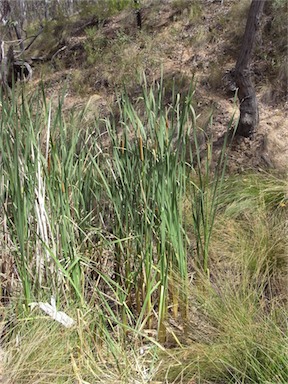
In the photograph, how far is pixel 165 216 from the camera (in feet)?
7.13

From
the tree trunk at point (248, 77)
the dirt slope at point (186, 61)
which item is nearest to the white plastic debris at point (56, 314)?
the dirt slope at point (186, 61)

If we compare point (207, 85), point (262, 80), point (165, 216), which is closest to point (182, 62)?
point (207, 85)

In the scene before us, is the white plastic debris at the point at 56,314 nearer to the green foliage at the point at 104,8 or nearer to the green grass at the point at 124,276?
the green grass at the point at 124,276

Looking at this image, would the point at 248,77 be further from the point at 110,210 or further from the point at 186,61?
the point at 110,210

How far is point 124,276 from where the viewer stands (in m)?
2.41

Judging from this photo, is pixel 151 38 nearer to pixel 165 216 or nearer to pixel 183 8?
pixel 183 8

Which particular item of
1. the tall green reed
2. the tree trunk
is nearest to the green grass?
the tall green reed

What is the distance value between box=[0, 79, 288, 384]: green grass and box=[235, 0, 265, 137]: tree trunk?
10.4ft

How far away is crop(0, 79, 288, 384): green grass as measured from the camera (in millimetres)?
1919

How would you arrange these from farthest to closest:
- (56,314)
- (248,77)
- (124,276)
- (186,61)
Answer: (186,61)
(248,77)
(124,276)
(56,314)

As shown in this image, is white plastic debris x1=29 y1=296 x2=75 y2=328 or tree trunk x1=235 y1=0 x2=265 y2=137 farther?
tree trunk x1=235 y1=0 x2=265 y2=137

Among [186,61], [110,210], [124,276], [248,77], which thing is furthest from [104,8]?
[124,276]

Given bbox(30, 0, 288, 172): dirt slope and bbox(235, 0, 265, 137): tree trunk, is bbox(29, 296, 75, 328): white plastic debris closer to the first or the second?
bbox(30, 0, 288, 172): dirt slope

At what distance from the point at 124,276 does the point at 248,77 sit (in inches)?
143
